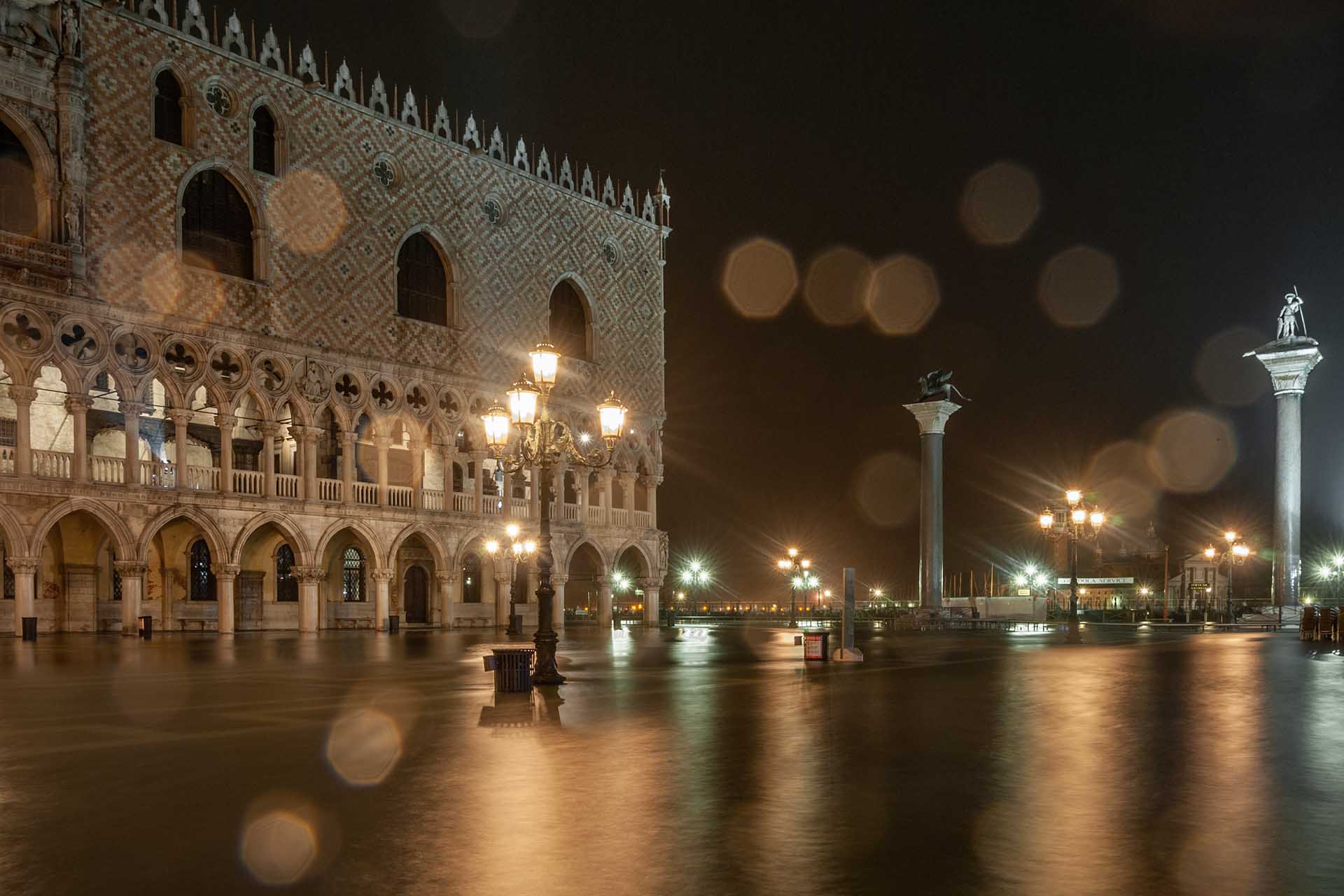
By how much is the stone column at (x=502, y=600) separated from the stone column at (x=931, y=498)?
41.6ft

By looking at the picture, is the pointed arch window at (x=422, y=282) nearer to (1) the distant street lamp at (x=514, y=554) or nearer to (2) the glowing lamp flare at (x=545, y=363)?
(1) the distant street lamp at (x=514, y=554)

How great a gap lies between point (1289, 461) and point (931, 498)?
11.3 metres

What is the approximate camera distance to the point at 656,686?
13852 millimetres

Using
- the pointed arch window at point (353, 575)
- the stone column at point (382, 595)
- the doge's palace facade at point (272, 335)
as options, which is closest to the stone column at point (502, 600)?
the doge's palace facade at point (272, 335)

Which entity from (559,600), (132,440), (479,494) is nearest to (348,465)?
(479,494)

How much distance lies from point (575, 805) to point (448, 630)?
2981 cm

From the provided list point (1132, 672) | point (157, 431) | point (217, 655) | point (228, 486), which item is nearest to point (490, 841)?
point (1132, 672)

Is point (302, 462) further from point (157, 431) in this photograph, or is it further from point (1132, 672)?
point (1132, 672)

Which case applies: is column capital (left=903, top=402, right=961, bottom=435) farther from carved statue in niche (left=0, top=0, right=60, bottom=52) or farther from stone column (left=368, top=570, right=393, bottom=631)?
carved statue in niche (left=0, top=0, right=60, bottom=52)

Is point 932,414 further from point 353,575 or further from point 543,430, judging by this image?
point 543,430

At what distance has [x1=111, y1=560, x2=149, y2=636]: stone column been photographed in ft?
92.1

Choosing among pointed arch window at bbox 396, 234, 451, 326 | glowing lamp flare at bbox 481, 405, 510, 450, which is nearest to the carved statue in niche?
pointed arch window at bbox 396, 234, 451, 326

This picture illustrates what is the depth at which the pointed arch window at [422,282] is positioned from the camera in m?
35.8

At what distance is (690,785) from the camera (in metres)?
6.88
